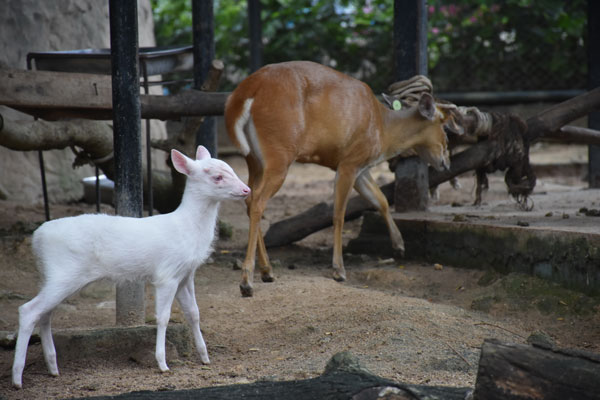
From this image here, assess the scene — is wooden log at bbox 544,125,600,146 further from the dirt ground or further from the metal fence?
the metal fence

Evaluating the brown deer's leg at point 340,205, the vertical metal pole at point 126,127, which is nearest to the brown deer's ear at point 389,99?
the brown deer's leg at point 340,205

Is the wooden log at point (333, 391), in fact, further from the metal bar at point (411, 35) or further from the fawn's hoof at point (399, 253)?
the metal bar at point (411, 35)

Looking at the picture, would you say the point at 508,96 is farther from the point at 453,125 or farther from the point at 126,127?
the point at 126,127

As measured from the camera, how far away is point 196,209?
3.44m

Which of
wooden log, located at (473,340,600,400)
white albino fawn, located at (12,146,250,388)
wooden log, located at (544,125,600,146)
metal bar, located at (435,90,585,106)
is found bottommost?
wooden log, located at (473,340,600,400)

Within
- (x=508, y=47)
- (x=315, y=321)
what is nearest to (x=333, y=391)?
(x=315, y=321)

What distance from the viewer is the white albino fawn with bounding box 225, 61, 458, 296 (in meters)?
4.95

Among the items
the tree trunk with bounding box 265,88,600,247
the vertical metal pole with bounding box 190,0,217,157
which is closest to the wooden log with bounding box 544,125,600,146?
the tree trunk with bounding box 265,88,600,247

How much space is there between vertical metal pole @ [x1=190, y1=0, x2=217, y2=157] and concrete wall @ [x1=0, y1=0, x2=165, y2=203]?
1.94 m

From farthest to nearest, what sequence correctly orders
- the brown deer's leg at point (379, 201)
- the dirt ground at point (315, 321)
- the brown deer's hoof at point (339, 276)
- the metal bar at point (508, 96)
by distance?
the metal bar at point (508, 96), the brown deer's leg at point (379, 201), the brown deer's hoof at point (339, 276), the dirt ground at point (315, 321)

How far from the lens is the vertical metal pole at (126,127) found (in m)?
3.94

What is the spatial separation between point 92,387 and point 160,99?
9.22ft

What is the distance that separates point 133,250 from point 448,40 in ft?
29.9

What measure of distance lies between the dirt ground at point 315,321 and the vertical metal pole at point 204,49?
1216mm
